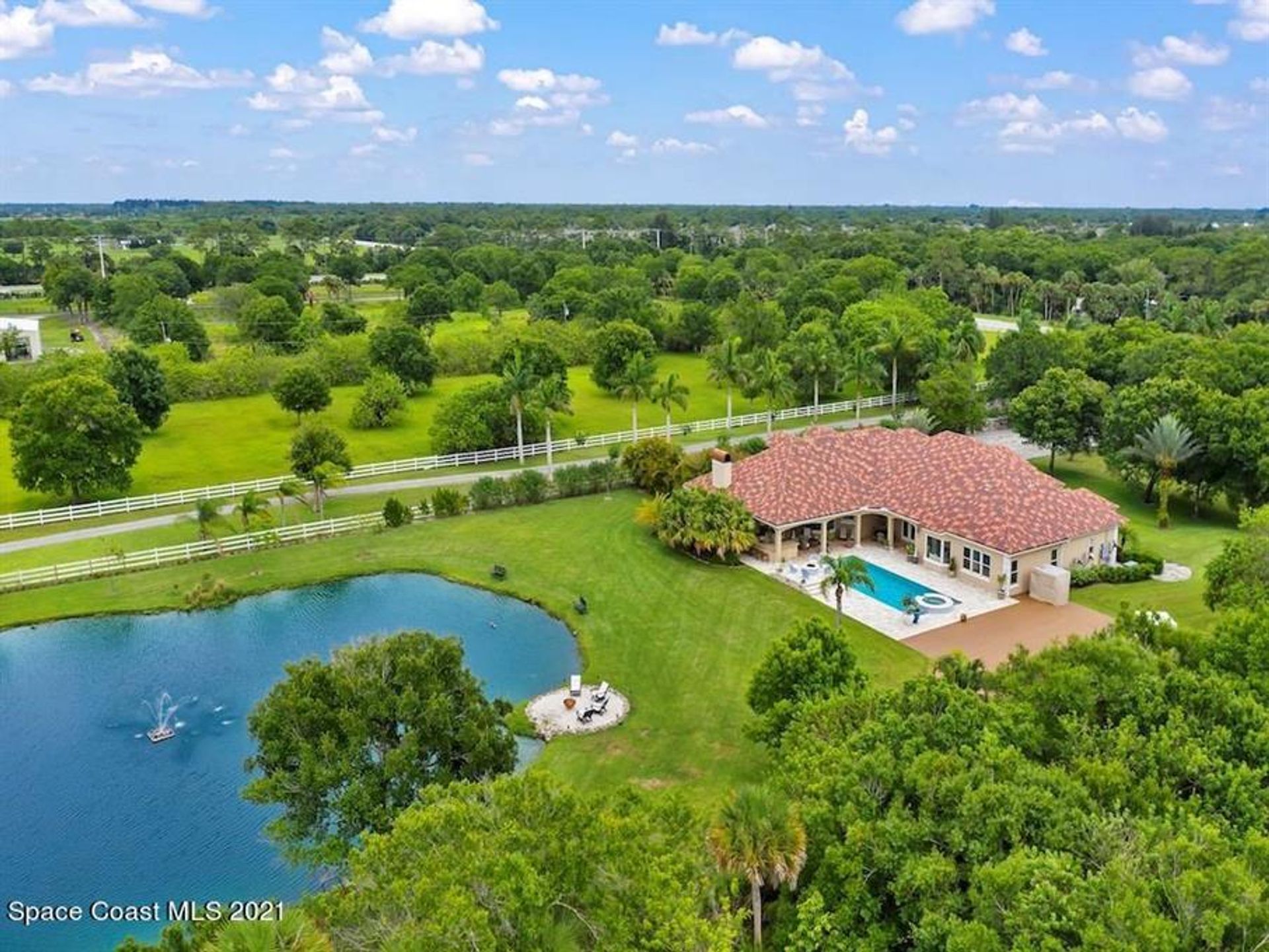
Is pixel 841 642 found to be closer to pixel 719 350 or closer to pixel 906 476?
pixel 906 476

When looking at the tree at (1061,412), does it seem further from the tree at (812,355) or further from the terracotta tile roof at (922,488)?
the tree at (812,355)

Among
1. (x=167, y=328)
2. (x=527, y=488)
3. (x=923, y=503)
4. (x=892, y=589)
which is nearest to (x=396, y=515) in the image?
(x=527, y=488)

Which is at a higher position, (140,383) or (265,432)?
(140,383)

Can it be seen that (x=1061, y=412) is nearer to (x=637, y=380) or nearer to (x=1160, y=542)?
(x=1160, y=542)

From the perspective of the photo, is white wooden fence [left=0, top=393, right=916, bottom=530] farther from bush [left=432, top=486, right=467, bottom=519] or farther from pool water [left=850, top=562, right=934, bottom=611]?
pool water [left=850, top=562, right=934, bottom=611]

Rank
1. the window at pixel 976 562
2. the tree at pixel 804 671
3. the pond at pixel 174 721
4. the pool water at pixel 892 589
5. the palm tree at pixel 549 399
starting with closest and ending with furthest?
the pond at pixel 174 721, the tree at pixel 804 671, the pool water at pixel 892 589, the window at pixel 976 562, the palm tree at pixel 549 399

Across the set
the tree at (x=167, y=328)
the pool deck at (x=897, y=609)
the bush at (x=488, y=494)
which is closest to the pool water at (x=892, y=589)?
the pool deck at (x=897, y=609)
